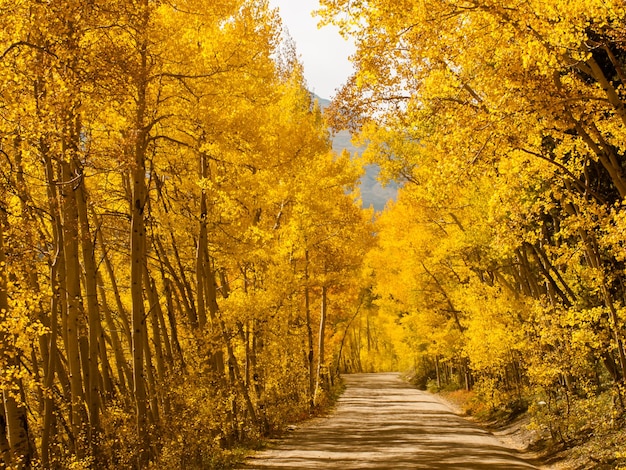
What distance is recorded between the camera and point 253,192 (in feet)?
40.5

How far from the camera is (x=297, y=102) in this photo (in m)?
20.0

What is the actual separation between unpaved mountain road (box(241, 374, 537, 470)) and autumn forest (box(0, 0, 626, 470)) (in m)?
1.04

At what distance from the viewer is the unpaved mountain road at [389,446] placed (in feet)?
34.8

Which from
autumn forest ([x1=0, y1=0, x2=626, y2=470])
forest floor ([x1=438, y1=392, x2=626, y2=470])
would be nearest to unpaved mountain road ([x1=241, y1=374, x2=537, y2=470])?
forest floor ([x1=438, y1=392, x2=626, y2=470])

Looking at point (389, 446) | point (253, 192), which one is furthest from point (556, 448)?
point (253, 192)

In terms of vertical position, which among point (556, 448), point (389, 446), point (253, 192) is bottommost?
point (556, 448)

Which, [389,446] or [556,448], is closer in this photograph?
[556,448]

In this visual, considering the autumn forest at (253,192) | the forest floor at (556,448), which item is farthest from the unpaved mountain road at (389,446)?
the autumn forest at (253,192)

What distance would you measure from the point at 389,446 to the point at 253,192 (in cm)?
594

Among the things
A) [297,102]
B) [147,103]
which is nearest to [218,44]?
[147,103]

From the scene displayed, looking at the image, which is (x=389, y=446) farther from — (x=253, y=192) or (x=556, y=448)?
(x=253, y=192)

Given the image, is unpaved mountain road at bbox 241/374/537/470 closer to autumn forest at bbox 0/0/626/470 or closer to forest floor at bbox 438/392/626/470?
forest floor at bbox 438/392/626/470

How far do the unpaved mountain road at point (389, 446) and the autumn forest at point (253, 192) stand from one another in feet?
3.40

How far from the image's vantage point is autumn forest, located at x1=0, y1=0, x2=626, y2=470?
19.8 ft
